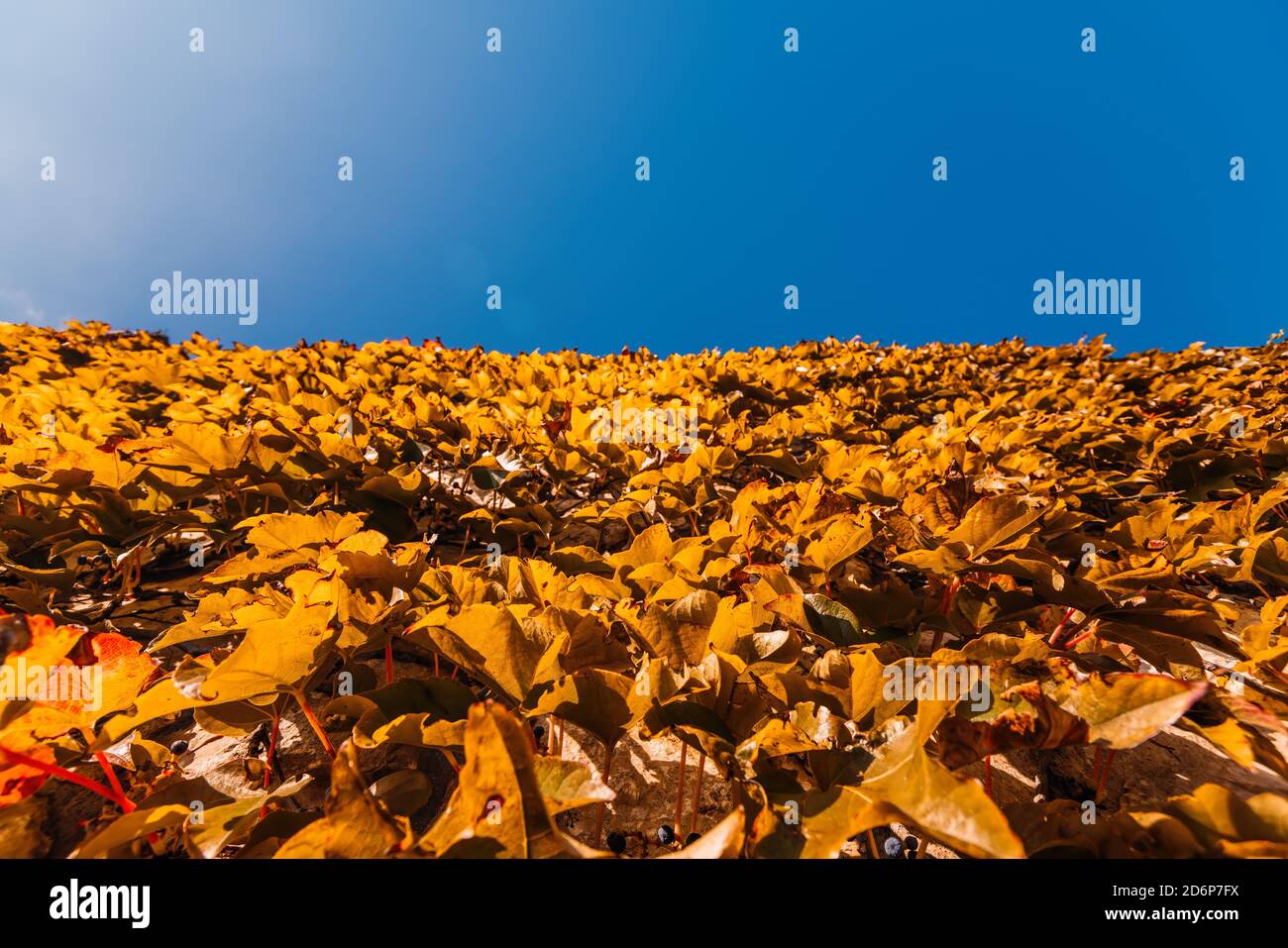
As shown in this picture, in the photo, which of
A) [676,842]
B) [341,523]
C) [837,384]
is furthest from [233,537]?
[837,384]

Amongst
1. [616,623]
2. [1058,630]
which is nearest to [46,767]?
[616,623]

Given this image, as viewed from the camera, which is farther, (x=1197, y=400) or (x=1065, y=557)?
(x=1197, y=400)

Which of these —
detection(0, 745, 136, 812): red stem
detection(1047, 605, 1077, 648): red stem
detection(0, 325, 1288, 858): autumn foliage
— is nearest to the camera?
detection(0, 325, 1288, 858): autumn foliage

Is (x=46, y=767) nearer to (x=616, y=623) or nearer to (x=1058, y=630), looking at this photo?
(x=616, y=623)

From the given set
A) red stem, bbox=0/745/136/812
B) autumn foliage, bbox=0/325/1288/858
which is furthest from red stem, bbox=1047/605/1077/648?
red stem, bbox=0/745/136/812

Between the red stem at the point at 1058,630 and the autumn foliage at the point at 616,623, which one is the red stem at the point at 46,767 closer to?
the autumn foliage at the point at 616,623

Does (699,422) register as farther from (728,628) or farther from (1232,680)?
(1232,680)

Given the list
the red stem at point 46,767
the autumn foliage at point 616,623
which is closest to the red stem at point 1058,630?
the autumn foliage at point 616,623

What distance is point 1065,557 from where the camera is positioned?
5.19ft

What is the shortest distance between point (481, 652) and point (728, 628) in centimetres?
42

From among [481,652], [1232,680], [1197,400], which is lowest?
[1232,680]

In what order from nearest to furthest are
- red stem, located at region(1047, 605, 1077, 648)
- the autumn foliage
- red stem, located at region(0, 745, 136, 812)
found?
the autumn foliage < red stem, located at region(0, 745, 136, 812) < red stem, located at region(1047, 605, 1077, 648)

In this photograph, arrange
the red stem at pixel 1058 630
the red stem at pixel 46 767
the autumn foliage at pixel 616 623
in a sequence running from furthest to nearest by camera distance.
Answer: the red stem at pixel 1058 630, the red stem at pixel 46 767, the autumn foliage at pixel 616 623

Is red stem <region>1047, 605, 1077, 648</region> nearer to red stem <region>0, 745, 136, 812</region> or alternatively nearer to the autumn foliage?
the autumn foliage
